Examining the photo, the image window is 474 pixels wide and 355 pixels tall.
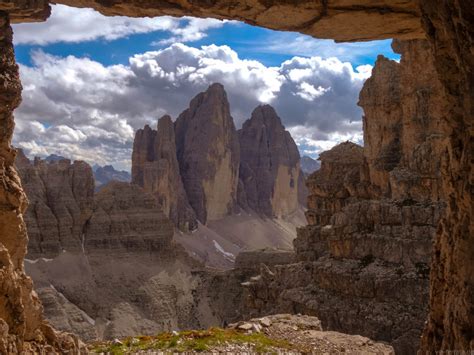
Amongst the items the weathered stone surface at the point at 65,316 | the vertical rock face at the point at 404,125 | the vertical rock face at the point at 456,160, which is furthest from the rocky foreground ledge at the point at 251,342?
the weathered stone surface at the point at 65,316

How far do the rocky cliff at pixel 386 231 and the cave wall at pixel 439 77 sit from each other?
76.8 feet

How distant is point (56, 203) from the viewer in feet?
224

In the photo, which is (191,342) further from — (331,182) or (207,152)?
(207,152)

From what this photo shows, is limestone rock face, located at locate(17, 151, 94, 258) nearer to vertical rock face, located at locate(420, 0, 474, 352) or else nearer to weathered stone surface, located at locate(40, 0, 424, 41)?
weathered stone surface, located at locate(40, 0, 424, 41)

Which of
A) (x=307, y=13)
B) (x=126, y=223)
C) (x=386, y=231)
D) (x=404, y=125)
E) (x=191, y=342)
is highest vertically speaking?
(x=404, y=125)

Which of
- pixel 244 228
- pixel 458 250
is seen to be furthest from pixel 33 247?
pixel 244 228

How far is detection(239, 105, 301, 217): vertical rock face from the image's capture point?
143 m

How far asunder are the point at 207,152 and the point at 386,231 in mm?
90209

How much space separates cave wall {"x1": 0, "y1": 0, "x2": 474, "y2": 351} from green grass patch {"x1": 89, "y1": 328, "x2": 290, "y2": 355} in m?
5.61

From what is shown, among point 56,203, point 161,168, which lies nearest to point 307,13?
point 56,203

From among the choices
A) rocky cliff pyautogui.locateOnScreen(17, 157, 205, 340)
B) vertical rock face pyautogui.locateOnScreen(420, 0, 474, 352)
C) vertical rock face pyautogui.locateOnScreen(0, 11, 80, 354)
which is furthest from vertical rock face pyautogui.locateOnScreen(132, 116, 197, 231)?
vertical rock face pyautogui.locateOnScreen(420, 0, 474, 352)

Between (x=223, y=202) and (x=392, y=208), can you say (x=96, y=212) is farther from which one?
(x=223, y=202)

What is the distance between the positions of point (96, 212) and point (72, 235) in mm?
5205

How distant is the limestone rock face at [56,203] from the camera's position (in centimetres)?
6550
